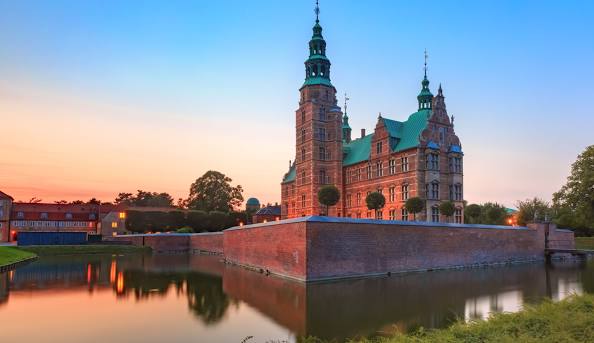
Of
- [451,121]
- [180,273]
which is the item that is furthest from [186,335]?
[451,121]

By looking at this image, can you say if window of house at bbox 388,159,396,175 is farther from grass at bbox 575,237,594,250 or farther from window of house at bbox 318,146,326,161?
grass at bbox 575,237,594,250

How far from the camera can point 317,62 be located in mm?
53781

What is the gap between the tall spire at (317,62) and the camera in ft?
175

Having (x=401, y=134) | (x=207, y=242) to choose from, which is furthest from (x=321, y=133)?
(x=207, y=242)

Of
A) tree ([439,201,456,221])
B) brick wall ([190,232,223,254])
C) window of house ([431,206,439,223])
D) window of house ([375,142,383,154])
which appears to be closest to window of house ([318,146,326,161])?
window of house ([375,142,383,154])

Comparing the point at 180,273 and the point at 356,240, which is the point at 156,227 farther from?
the point at 356,240

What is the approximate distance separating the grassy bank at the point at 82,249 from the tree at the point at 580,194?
53440mm

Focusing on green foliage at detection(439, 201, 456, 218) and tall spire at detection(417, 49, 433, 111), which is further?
tall spire at detection(417, 49, 433, 111)

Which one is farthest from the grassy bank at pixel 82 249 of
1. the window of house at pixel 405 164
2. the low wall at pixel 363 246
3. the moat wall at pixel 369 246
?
the window of house at pixel 405 164

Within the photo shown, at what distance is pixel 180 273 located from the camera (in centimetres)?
3391

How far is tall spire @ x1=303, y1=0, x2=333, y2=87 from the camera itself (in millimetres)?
53219

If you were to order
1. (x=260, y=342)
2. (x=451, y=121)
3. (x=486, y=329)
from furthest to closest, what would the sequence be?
(x=451, y=121) → (x=260, y=342) → (x=486, y=329)

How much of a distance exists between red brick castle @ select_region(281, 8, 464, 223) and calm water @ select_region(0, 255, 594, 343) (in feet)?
48.1

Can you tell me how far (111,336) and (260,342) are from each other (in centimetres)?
485
